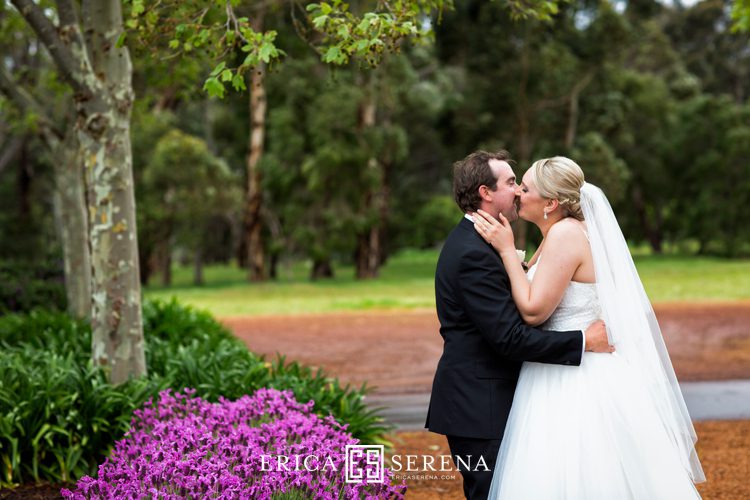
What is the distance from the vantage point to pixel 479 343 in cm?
373

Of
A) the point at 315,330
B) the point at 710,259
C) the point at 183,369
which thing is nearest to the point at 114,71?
the point at 183,369

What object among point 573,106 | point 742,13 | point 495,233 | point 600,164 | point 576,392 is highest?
point 573,106

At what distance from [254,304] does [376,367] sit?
11168 mm

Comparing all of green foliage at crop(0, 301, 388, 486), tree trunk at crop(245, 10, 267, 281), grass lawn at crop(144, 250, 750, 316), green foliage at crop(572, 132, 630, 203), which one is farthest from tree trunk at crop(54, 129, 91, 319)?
green foliage at crop(572, 132, 630, 203)

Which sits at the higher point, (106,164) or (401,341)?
(106,164)

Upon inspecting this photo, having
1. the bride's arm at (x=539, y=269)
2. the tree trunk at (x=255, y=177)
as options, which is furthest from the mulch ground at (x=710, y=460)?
the tree trunk at (x=255, y=177)

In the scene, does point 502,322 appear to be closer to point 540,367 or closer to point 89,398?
point 540,367

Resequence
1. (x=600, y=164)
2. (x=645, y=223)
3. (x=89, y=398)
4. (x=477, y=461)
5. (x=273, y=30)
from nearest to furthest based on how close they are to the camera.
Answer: (x=477, y=461), (x=273, y=30), (x=89, y=398), (x=600, y=164), (x=645, y=223)

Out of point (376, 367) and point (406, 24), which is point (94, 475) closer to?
point (406, 24)

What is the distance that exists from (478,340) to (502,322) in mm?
212

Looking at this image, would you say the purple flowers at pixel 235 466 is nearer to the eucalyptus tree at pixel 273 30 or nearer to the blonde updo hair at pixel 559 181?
the blonde updo hair at pixel 559 181

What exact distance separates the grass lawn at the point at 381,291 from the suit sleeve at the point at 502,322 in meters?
16.6

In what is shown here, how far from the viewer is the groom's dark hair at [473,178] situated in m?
A: 3.71

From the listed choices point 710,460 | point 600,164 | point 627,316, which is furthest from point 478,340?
point 600,164
